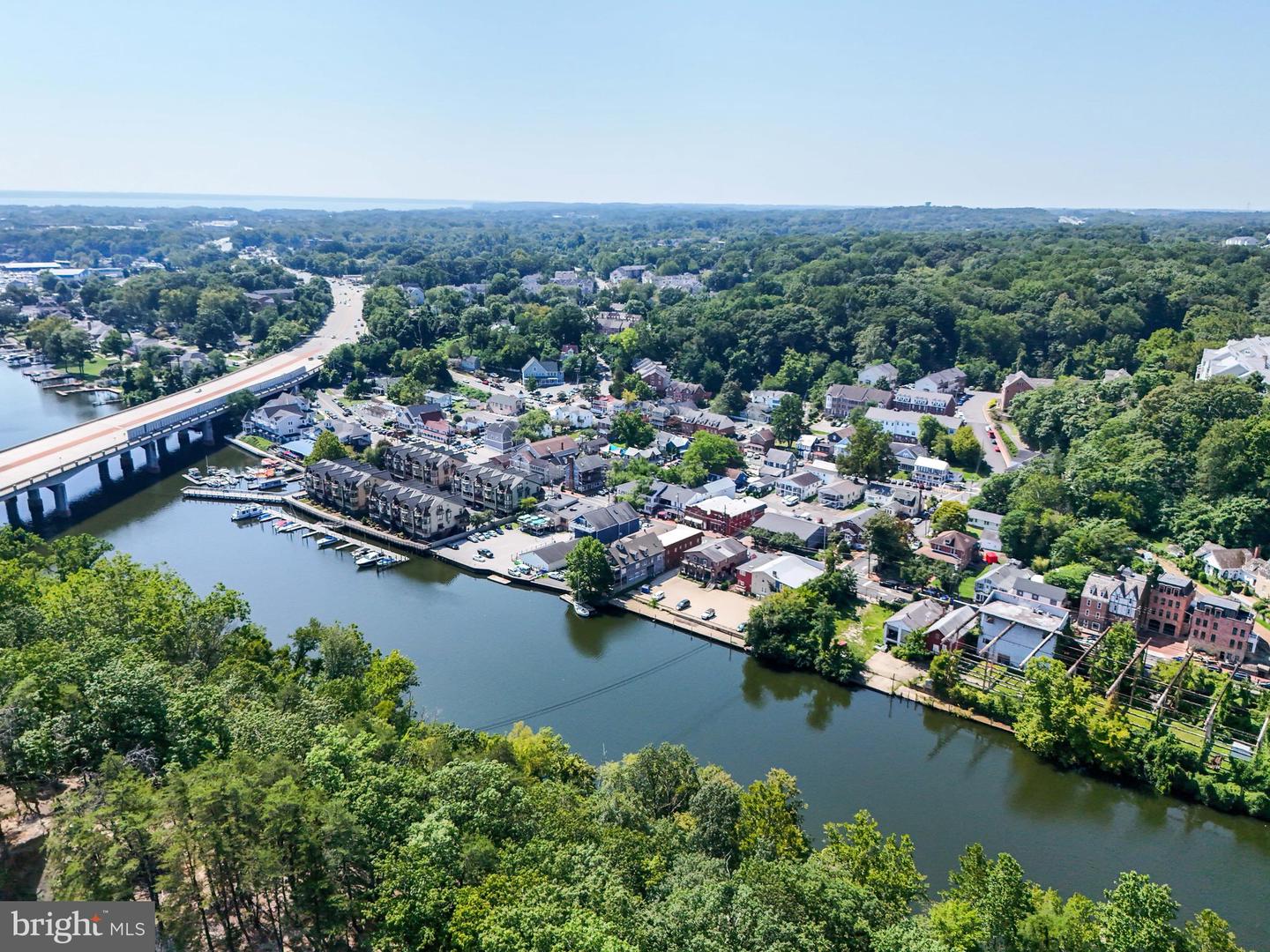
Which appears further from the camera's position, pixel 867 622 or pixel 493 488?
pixel 493 488

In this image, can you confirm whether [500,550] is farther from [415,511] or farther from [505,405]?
[505,405]

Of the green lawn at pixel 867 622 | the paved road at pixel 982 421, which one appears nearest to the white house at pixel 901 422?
the paved road at pixel 982 421

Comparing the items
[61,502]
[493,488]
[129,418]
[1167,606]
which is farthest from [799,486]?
[129,418]

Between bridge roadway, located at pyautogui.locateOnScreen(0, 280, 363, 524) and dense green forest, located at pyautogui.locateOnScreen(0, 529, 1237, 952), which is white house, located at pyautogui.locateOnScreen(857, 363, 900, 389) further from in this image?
dense green forest, located at pyautogui.locateOnScreen(0, 529, 1237, 952)

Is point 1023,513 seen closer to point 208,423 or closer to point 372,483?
point 372,483

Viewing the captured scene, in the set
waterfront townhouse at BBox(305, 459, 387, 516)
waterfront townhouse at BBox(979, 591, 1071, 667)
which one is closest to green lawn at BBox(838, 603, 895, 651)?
waterfront townhouse at BBox(979, 591, 1071, 667)

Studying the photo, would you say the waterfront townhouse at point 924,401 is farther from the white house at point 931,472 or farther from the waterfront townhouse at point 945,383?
the white house at point 931,472

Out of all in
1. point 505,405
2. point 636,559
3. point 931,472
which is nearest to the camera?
point 636,559
